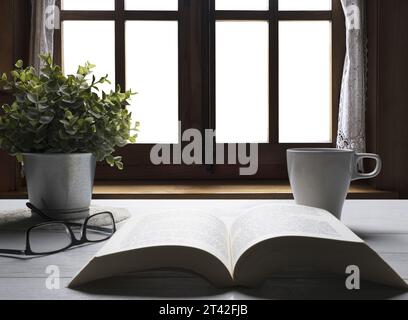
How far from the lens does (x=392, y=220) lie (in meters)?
0.84

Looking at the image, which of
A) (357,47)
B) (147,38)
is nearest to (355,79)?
(357,47)

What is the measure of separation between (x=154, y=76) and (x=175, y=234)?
189cm

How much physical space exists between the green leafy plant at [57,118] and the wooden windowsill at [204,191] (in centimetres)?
101

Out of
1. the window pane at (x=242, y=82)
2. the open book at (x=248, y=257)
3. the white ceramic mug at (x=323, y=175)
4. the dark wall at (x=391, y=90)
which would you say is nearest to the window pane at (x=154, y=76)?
the window pane at (x=242, y=82)

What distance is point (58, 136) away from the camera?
0.80 meters

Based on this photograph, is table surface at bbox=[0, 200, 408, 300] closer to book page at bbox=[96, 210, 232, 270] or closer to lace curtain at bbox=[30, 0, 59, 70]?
book page at bbox=[96, 210, 232, 270]

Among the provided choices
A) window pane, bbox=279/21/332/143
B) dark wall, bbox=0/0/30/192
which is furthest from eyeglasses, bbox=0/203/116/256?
window pane, bbox=279/21/332/143

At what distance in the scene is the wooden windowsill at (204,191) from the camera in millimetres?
1846

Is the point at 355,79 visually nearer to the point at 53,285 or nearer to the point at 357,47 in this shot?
the point at 357,47

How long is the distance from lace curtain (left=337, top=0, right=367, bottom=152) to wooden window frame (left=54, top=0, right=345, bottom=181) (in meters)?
0.11

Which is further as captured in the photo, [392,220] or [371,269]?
[392,220]

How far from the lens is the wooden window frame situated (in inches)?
89.5

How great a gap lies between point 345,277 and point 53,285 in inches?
11.8
